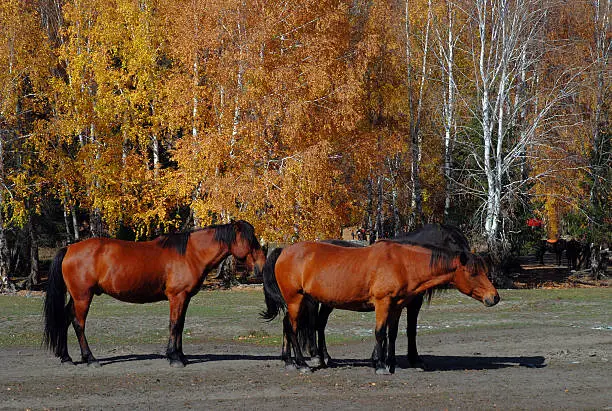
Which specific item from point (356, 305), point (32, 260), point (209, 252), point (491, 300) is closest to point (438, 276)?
point (491, 300)

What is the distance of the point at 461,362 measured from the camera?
15164mm

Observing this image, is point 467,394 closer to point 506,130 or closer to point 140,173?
point 506,130

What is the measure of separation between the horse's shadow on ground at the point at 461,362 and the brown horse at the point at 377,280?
78 cm

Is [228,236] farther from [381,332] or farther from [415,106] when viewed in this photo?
[415,106]

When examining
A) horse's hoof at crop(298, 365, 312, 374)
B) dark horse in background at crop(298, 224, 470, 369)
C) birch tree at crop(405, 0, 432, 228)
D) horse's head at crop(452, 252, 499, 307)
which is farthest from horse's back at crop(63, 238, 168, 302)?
birch tree at crop(405, 0, 432, 228)

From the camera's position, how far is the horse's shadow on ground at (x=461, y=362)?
14535 mm

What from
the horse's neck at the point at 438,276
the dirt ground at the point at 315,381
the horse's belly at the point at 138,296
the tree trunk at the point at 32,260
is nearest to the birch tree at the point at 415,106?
the tree trunk at the point at 32,260

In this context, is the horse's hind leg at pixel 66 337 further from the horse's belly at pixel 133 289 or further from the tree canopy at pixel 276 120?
the tree canopy at pixel 276 120

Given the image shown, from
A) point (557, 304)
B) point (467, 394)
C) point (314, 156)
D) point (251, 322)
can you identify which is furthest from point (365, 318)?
point (467, 394)

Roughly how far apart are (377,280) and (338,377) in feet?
4.93

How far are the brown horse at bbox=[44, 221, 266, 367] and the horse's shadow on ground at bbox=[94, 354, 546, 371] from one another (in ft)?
2.73

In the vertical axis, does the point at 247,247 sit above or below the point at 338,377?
above

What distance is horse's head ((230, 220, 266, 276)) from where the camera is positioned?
48.6 feet

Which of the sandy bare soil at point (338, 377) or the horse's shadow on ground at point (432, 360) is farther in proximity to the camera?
the horse's shadow on ground at point (432, 360)
